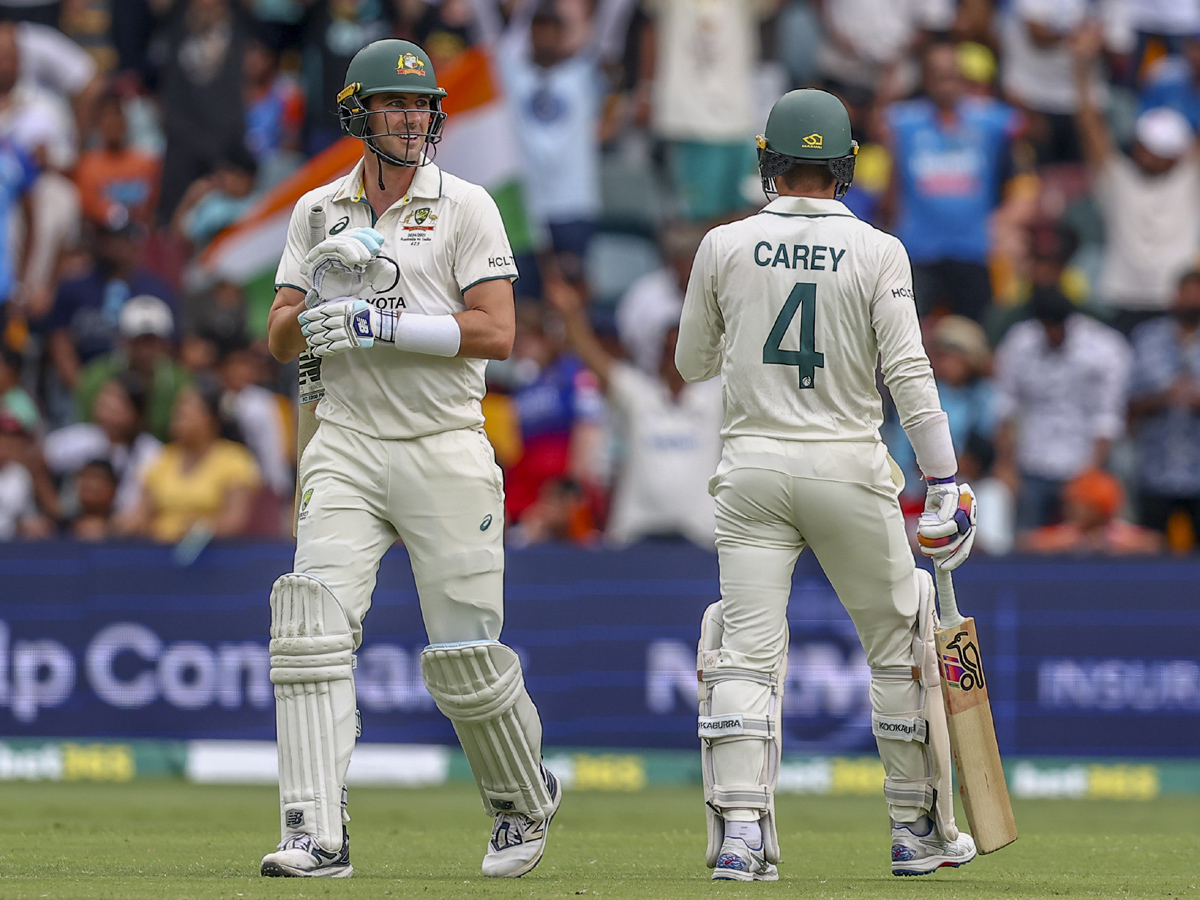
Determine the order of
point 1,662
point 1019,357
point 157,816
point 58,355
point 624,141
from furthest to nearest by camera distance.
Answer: point 624,141, point 58,355, point 1019,357, point 1,662, point 157,816

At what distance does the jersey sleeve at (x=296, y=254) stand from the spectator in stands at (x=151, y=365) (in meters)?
6.56

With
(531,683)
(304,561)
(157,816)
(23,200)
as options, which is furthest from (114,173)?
(304,561)

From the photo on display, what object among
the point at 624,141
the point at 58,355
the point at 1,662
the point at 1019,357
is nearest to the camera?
the point at 1,662

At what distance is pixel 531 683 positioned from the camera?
1134cm

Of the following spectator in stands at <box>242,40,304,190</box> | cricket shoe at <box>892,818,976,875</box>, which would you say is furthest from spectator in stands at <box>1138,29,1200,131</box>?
cricket shoe at <box>892,818,976,875</box>

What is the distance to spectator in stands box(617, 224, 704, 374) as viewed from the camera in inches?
515

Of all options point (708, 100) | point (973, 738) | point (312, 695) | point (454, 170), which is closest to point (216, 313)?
point (454, 170)

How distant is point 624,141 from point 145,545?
5.11 meters

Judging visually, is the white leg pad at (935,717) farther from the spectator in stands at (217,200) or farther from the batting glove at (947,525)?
the spectator in stands at (217,200)

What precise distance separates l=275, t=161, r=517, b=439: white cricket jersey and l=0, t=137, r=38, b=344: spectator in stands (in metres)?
8.09

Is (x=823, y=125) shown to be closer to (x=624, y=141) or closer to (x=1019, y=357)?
(x=1019, y=357)

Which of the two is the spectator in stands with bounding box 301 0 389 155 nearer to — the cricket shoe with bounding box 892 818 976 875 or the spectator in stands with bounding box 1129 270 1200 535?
the spectator in stands with bounding box 1129 270 1200 535

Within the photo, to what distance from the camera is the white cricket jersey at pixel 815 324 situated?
6137 mm

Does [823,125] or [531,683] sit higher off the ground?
[823,125]
